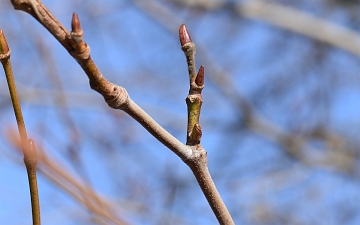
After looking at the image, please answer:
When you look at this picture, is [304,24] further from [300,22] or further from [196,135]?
[196,135]

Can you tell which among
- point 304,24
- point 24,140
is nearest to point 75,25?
point 24,140

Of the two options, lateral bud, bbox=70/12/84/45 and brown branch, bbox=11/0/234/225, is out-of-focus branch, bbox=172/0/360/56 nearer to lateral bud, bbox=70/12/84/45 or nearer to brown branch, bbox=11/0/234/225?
brown branch, bbox=11/0/234/225

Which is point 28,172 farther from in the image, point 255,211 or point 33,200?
point 255,211

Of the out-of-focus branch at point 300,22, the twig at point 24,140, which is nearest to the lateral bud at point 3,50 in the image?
the twig at point 24,140

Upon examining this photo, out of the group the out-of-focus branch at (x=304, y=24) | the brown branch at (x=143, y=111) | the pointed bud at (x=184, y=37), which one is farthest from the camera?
the out-of-focus branch at (x=304, y=24)

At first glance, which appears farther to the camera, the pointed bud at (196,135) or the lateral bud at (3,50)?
the pointed bud at (196,135)

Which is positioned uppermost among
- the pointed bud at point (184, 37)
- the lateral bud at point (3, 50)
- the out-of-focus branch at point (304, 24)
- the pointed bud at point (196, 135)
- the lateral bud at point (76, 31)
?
the out-of-focus branch at point (304, 24)

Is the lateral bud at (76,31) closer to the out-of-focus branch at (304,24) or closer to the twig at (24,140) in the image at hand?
the twig at (24,140)

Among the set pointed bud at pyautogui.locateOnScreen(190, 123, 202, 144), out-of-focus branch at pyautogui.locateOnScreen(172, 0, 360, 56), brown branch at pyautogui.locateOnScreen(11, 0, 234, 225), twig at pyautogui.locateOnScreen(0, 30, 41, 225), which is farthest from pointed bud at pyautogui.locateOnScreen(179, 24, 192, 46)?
out-of-focus branch at pyautogui.locateOnScreen(172, 0, 360, 56)

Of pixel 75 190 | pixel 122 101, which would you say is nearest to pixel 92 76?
pixel 122 101
